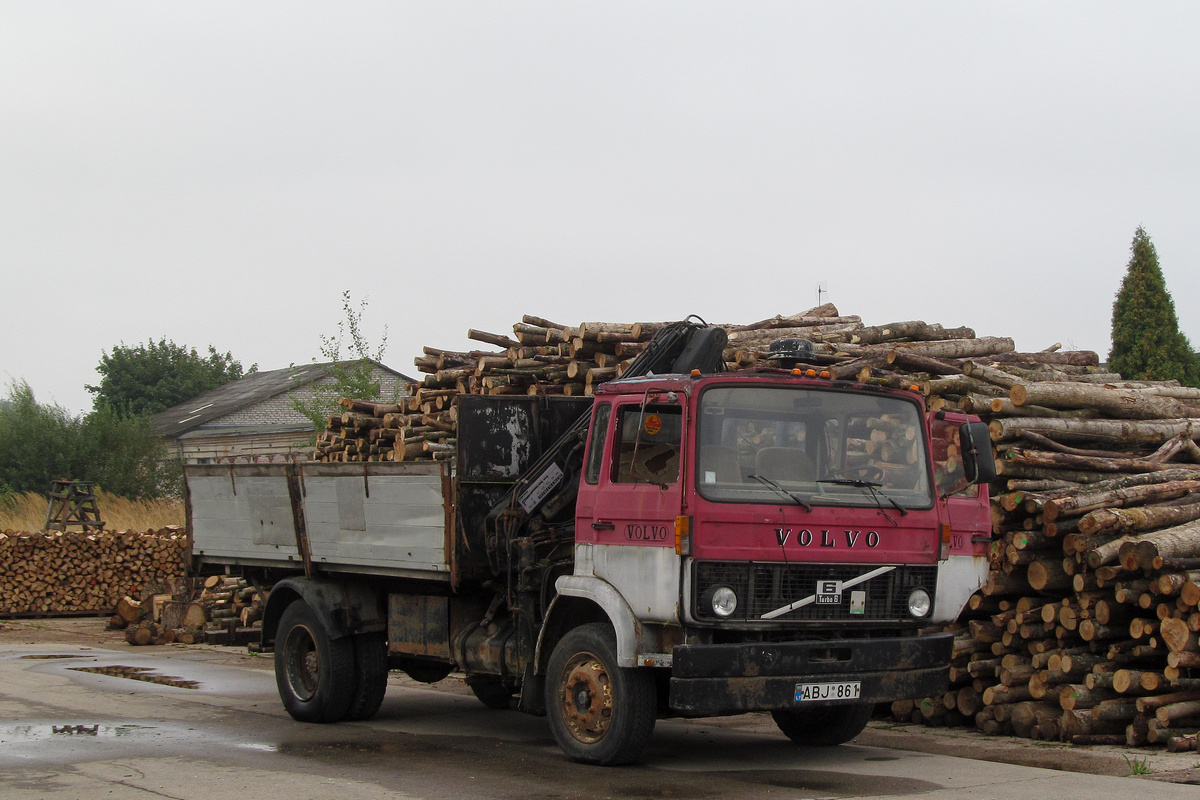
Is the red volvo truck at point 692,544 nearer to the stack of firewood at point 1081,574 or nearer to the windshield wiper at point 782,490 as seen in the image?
the windshield wiper at point 782,490

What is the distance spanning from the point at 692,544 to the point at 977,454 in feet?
7.20

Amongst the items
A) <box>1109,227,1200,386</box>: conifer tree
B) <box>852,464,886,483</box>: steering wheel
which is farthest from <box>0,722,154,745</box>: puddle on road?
<box>1109,227,1200,386</box>: conifer tree

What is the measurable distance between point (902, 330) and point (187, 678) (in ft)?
29.4

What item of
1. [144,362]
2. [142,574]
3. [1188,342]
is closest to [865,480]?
[142,574]

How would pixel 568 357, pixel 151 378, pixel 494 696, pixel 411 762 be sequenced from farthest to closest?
pixel 151 378
pixel 568 357
pixel 494 696
pixel 411 762

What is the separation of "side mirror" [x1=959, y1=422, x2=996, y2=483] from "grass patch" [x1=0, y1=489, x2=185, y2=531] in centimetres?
1956

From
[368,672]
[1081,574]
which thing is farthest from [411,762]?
[1081,574]

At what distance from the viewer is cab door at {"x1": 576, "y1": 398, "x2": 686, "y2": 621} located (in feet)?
24.0

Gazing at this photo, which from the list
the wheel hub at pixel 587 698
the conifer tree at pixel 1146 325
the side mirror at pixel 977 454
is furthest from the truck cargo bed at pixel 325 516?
the conifer tree at pixel 1146 325

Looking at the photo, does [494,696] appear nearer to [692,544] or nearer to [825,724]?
[825,724]

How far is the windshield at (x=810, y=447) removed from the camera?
24.3 ft

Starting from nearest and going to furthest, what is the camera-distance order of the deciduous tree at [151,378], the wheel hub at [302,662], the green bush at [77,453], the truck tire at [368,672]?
the truck tire at [368,672] → the wheel hub at [302,662] → the green bush at [77,453] → the deciduous tree at [151,378]

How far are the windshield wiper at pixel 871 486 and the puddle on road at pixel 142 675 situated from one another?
847 cm

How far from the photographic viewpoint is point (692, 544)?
282 inches
